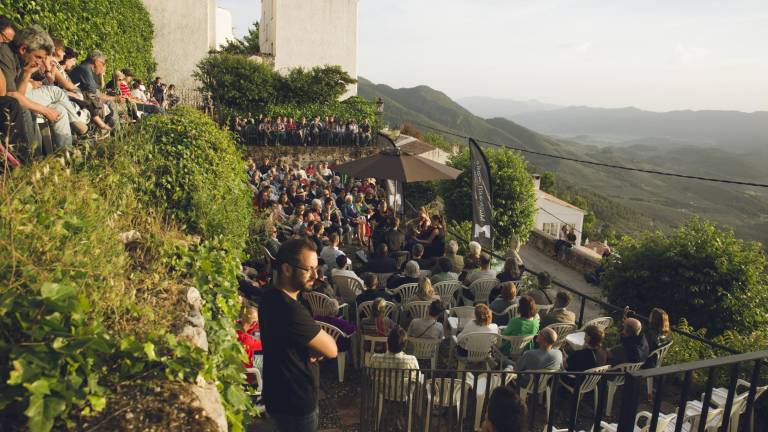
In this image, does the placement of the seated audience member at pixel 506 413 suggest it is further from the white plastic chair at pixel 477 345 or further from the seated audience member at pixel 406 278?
the seated audience member at pixel 406 278

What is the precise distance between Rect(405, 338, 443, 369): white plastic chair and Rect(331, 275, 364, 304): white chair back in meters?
1.55

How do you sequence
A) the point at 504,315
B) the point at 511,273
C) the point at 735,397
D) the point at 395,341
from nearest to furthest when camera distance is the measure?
the point at 735,397 → the point at 395,341 → the point at 504,315 → the point at 511,273

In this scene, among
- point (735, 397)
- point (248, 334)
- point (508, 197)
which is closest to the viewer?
point (735, 397)

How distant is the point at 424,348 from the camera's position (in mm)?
5918

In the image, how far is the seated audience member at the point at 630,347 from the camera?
18.1ft

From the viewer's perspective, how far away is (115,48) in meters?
15.4

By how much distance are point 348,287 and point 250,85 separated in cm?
1762

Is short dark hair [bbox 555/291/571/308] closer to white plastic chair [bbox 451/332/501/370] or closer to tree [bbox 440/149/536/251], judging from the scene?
white plastic chair [bbox 451/332/501/370]

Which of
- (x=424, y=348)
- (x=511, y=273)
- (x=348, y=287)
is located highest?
(x=511, y=273)

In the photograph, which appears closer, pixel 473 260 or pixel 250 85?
pixel 473 260

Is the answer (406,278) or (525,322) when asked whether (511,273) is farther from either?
(525,322)

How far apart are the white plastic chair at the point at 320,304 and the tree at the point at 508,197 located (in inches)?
454

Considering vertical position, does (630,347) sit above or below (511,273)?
below

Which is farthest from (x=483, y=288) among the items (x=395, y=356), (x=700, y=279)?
(x=700, y=279)
